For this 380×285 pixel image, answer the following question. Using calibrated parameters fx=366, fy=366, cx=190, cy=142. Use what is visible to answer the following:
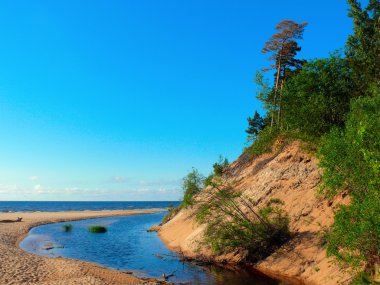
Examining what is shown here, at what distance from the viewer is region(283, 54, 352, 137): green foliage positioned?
3453 centimetres

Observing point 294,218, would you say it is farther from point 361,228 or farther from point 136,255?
point 136,255

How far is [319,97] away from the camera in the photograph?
35062mm

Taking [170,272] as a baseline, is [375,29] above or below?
above

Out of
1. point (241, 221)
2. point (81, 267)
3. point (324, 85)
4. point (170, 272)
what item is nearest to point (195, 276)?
point (170, 272)

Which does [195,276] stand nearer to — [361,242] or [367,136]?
[361,242]

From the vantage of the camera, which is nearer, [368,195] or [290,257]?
[368,195]

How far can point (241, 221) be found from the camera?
28469mm

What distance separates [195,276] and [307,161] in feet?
53.2

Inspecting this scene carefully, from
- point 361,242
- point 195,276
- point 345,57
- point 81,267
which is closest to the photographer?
point 361,242

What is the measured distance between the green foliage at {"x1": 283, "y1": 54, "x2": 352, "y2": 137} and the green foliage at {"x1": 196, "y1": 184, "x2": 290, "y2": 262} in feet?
33.7

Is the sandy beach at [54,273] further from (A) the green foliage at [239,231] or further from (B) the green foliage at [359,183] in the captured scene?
(B) the green foliage at [359,183]

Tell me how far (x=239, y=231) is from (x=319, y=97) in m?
15.8

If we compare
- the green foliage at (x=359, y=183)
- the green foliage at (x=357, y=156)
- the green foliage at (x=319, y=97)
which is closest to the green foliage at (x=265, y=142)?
the green foliage at (x=319, y=97)

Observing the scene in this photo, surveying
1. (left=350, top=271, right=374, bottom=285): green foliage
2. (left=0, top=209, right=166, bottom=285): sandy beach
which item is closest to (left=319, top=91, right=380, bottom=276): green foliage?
(left=350, top=271, right=374, bottom=285): green foliage
